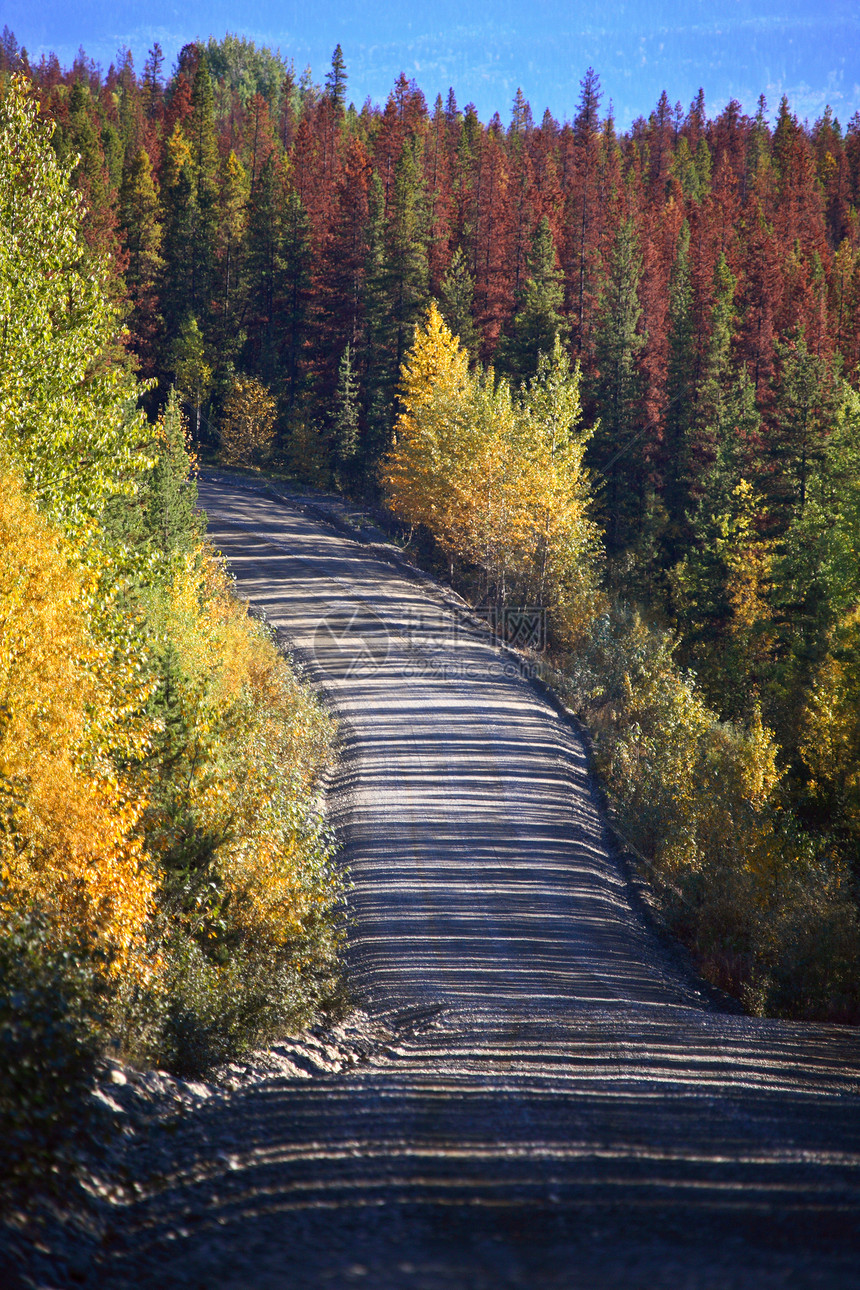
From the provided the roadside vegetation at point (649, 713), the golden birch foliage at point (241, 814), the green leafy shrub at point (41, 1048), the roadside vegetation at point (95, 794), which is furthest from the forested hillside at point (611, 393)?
the green leafy shrub at point (41, 1048)

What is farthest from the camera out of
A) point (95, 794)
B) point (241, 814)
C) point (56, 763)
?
point (241, 814)

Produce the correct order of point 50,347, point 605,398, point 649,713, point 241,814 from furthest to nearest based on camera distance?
point 605,398, point 649,713, point 50,347, point 241,814

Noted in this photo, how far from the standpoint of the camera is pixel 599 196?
62.3m

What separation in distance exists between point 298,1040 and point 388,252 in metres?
54.0

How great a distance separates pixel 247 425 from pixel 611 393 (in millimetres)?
24391

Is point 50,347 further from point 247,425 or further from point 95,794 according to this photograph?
point 247,425

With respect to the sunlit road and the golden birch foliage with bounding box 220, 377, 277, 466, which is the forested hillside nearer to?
the golden birch foliage with bounding box 220, 377, 277, 466

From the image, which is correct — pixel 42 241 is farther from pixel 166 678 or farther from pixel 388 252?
pixel 388 252

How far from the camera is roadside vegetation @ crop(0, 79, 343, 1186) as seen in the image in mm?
6891

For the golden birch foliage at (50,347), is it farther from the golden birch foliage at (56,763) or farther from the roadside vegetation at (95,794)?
the golden birch foliage at (56,763)

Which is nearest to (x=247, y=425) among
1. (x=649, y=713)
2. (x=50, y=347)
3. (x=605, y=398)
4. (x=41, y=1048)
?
(x=605, y=398)

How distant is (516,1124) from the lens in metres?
7.13

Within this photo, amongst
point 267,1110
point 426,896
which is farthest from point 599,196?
point 267,1110

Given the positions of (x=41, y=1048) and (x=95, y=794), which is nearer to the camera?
(x=41, y=1048)
